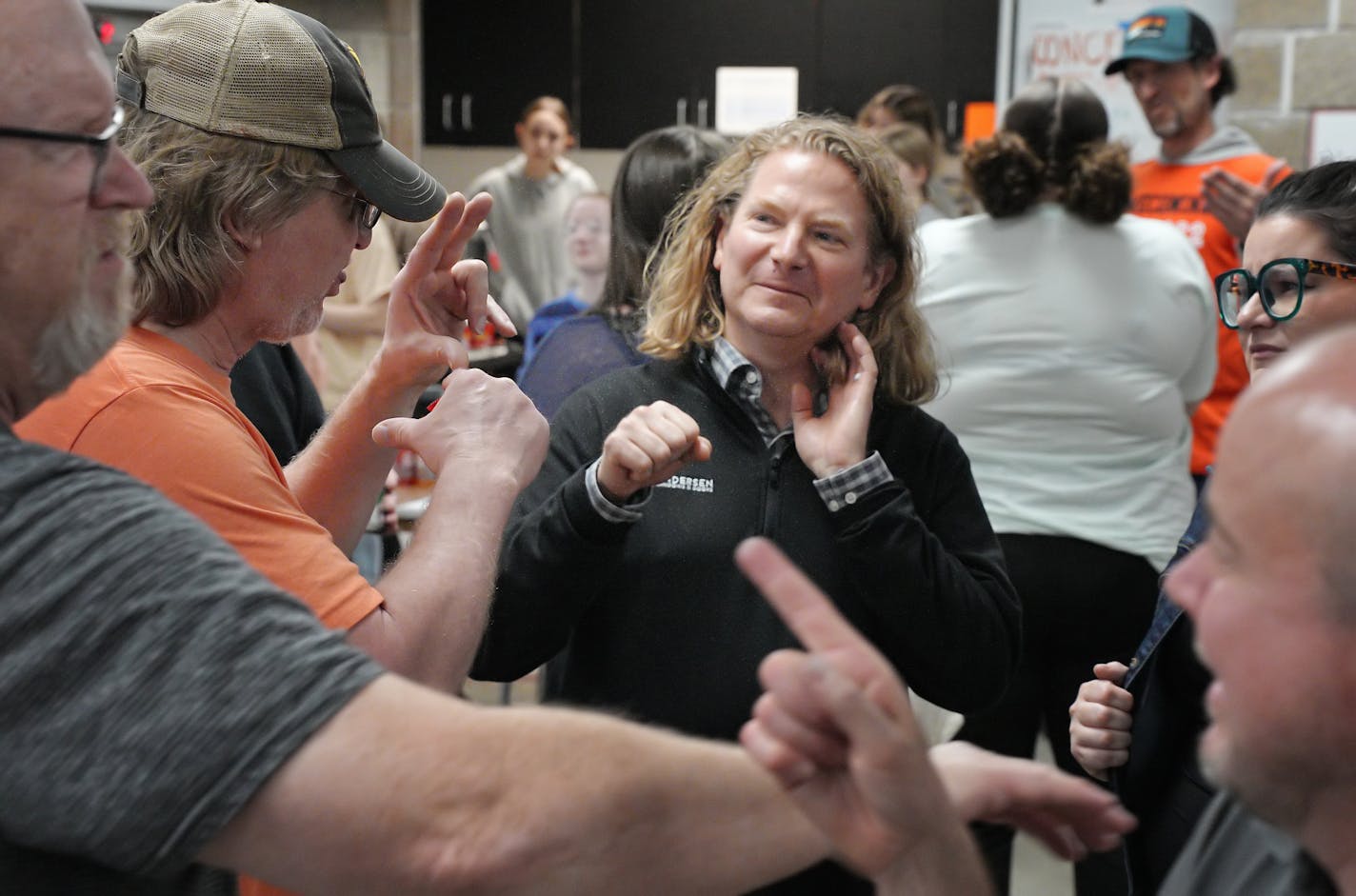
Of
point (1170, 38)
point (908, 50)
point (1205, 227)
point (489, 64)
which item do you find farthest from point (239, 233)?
point (489, 64)

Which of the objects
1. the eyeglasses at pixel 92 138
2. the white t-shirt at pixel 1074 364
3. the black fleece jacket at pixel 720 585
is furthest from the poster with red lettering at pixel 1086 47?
the eyeglasses at pixel 92 138

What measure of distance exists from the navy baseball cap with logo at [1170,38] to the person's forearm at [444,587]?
2495 mm

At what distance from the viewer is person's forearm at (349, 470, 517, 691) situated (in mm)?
1272

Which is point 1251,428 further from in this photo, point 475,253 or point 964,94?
point 964,94

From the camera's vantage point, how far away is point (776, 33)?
775cm

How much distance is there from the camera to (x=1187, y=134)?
3.36m

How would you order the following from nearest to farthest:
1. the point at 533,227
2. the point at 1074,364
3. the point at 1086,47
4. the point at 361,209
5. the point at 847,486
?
the point at 361,209 → the point at 847,486 → the point at 1074,364 → the point at 1086,47 → the point at 533,227

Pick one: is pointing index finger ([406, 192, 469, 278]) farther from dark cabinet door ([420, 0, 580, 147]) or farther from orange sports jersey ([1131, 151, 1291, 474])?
dark cabinet door ([420, 0, 580, 147])

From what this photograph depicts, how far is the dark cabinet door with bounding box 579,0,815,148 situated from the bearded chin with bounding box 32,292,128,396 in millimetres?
6965

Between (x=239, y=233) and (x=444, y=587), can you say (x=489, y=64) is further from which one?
(x=444, y=587)

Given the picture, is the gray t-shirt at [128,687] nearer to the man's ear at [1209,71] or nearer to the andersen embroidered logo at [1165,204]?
the andersen embroidered logo at [1165,204]

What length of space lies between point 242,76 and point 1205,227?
2424mm

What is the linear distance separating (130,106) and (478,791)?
3.09 feet

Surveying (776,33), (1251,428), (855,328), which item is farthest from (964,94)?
(1251,428)
